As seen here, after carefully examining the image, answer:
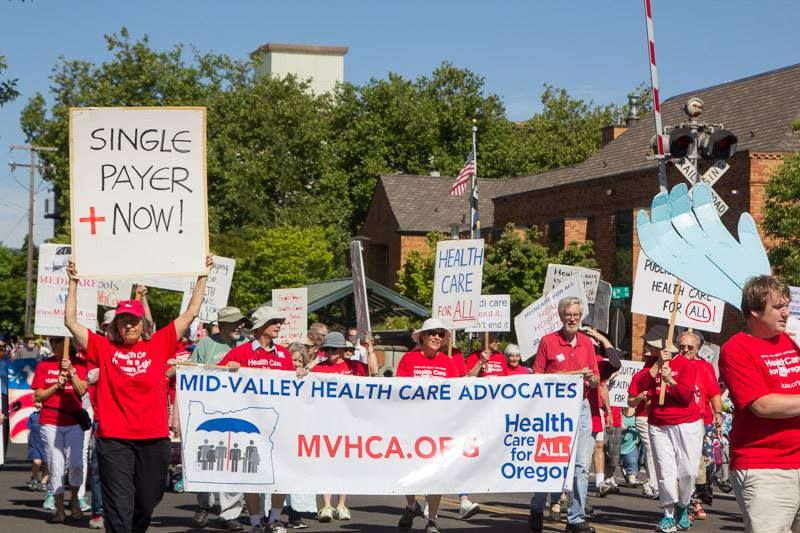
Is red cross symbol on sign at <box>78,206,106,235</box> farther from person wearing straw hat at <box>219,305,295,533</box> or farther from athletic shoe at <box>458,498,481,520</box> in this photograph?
athletic shoe at <box>458,498,481,520</box>

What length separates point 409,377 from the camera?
457 inches

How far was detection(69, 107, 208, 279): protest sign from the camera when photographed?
961cm

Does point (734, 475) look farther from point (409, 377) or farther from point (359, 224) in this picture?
point (359, 224)

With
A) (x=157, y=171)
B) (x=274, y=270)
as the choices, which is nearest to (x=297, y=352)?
(x=157, y=171)

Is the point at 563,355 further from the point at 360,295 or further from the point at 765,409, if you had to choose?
the point at 765,409

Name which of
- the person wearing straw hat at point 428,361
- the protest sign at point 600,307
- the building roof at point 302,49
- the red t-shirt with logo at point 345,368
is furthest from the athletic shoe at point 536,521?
the building roof at point 302,49

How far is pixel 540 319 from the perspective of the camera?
56.2ft

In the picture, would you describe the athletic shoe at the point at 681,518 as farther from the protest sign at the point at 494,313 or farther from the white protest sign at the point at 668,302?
the protest sign at the point at 494,313

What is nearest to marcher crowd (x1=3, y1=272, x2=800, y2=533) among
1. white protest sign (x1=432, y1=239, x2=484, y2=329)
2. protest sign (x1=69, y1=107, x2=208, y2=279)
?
protest sign (x1=69, y1=107, x2=208, y2=279)

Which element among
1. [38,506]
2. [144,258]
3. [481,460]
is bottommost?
[38,506]

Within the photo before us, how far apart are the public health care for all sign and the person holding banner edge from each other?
5.80ft

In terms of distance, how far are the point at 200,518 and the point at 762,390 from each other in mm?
7610

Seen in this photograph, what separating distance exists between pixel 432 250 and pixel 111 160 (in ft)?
182

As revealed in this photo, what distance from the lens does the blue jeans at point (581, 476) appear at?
12.3 m
